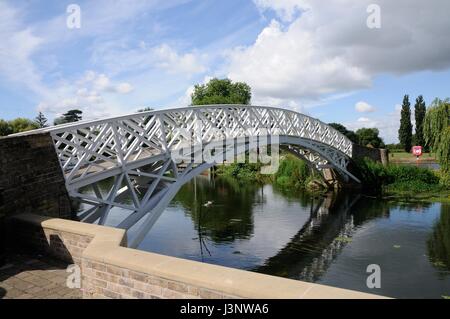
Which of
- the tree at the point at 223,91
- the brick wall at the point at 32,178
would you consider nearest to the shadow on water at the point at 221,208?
the brick wall at the point at 32,178

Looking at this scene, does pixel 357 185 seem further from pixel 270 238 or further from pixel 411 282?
pixel 411 282

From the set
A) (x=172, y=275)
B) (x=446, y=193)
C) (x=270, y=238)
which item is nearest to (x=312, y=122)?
(x=446, y=193)

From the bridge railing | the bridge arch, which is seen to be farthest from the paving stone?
the bridge railing

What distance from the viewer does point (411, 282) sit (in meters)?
11.9

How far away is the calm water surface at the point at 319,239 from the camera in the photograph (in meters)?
12.7

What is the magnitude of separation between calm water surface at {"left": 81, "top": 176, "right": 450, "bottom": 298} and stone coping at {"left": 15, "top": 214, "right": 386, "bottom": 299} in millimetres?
8827

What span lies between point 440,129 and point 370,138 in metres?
42.4

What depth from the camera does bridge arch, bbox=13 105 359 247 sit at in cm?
998

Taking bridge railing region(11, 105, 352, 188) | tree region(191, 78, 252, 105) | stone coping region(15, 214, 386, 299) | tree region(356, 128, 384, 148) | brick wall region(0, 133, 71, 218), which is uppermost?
tree region(191, 78, 252, 105)

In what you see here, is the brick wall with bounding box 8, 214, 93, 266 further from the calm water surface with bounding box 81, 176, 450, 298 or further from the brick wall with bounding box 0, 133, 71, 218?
the calm water surface with bounding box 81, 176, 450, 298

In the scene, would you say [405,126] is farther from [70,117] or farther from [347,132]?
[70,117]

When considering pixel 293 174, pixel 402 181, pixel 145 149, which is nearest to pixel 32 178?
pixel 145 149

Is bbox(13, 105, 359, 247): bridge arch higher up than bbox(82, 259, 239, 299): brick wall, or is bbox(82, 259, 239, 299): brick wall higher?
bbox(13, 105, 359, 247): bridge arch
